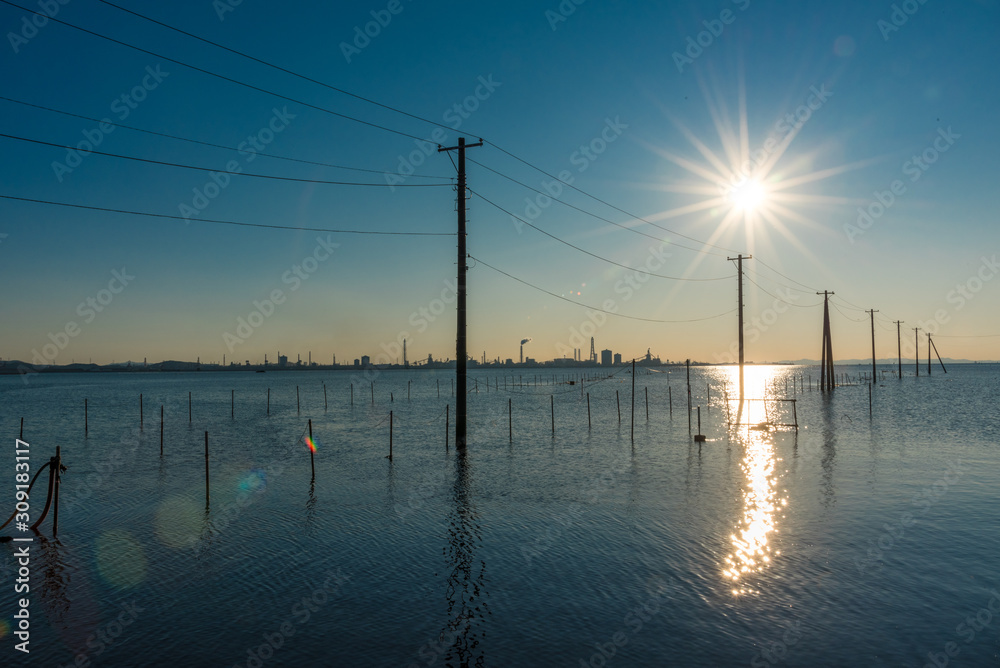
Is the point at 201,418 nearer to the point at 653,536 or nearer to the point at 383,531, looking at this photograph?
the point at 383,531

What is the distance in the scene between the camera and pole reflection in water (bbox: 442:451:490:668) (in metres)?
10.2

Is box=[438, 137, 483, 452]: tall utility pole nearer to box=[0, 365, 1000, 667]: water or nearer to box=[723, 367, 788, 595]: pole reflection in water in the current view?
box=[0, 365, 1000, 667]: water

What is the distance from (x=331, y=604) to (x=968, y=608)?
1367cm

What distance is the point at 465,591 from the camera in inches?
508

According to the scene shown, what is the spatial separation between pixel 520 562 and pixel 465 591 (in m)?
2.37

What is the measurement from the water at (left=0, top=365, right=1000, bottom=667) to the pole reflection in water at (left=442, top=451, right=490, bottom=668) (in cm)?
6

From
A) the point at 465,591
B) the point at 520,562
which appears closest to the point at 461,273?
the point at 520,562

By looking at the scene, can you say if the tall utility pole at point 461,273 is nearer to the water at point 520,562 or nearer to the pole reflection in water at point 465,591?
the water at point 520,562

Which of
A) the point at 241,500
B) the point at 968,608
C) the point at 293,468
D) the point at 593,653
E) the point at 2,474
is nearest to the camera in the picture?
the point at 593,653

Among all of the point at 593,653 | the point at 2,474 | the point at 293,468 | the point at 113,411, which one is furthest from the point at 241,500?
the point at 113,411

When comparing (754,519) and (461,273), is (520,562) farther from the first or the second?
(461,273)

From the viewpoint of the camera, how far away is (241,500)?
72.4 feet

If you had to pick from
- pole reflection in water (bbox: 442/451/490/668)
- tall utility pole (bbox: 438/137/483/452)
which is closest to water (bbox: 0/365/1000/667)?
pole reflection in water (bbox: 442/451/490/668)

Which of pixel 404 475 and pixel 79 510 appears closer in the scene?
pixel 79 510
